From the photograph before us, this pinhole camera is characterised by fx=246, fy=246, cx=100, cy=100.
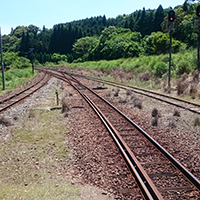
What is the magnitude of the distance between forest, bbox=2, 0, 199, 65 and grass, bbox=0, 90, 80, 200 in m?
13.0

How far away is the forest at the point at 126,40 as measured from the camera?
4859cm

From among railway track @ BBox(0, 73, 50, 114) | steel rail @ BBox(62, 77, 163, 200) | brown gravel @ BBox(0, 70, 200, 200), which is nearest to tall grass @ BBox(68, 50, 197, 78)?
brown gravel @ BBox(0, 70, 200, 200)

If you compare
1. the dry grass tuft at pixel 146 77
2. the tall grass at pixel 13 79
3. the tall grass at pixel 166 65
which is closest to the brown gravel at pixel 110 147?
the tall grass at pixel 166 65

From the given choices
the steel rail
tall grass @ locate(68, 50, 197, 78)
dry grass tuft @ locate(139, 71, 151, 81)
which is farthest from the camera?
dry grass tuft @ locate(139, 71, 151, 81)

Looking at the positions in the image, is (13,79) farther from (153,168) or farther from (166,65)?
(153,168)

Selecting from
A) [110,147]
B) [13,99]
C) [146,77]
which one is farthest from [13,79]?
[110,147]

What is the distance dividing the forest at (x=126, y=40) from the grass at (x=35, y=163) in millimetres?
12981

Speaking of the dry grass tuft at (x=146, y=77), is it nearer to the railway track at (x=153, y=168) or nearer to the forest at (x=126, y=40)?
the forest at (x=126, y=40)

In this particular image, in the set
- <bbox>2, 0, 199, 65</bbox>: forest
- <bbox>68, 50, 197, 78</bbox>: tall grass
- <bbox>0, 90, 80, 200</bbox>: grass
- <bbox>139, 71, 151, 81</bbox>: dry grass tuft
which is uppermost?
<bbox>2, 0, 199, 65</bbox>: forest

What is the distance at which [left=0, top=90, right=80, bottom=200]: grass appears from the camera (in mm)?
4480

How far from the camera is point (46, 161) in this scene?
229 inches

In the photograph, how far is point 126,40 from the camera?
Answer: 5531 centimetres

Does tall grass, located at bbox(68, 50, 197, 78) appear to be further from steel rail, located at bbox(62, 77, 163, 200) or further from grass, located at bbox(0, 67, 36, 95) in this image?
grass, located at bbox(0, 67, 36, 95)

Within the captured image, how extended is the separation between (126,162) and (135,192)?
46.5 inches
